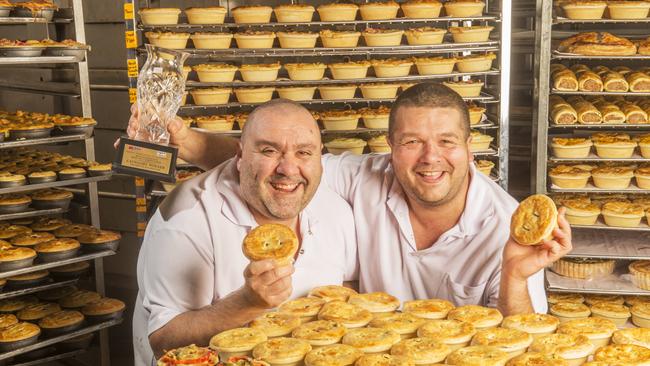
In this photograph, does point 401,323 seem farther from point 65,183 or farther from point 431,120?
point 65,183

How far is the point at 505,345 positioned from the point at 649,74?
330cm

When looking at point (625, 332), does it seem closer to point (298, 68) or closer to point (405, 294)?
point (405, 294)

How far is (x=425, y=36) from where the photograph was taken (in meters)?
5.02

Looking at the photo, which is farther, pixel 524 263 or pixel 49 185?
pixel 49 185

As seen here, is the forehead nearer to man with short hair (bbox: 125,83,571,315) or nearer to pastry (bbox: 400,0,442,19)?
man with short hair (bbox: 125,83,571,315)

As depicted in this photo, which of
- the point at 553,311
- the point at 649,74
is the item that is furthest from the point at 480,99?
the point at 553,311

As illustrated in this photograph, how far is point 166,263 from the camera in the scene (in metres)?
2.80

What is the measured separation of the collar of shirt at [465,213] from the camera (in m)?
3.13

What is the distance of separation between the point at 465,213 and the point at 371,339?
997mm

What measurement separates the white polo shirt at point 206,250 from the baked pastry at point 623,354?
1106 millimetres

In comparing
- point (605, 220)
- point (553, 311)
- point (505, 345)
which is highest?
point (505, 345)

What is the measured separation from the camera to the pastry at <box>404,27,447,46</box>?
16.5 feet

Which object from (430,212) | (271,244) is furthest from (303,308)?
(430,212)

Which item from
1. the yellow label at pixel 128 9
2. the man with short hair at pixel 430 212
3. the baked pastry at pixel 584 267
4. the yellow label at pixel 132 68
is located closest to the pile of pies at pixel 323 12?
the yellow label at pixel 128 9
